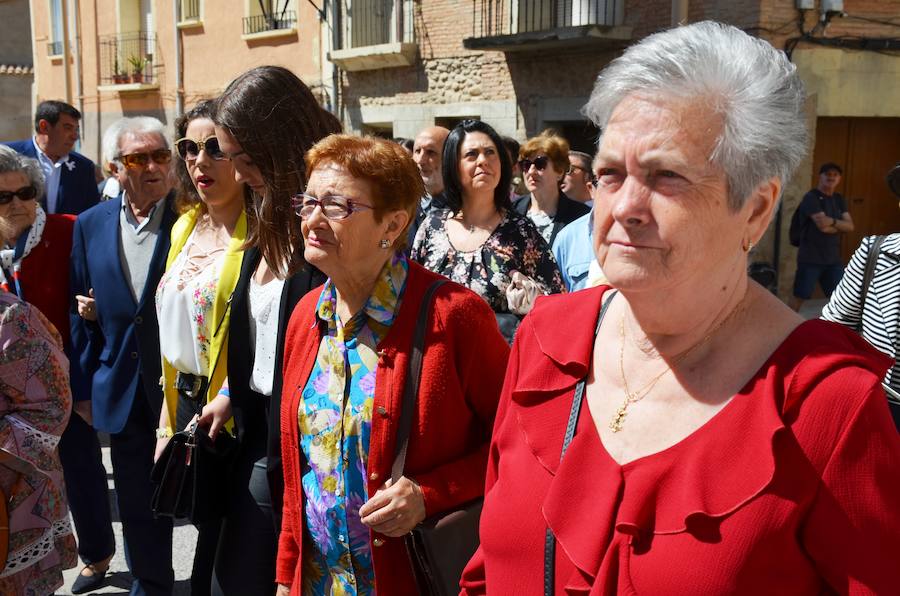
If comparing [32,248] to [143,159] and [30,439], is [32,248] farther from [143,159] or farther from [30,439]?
[30,439]

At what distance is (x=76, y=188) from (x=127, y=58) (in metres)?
18.0

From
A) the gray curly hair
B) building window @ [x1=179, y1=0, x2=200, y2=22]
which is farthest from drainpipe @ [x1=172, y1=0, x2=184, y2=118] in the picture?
the gray curly hair

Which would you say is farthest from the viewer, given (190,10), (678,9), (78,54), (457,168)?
(78,54)

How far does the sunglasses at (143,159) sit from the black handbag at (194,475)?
1716mm

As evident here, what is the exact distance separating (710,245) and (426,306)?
1051 millimetres

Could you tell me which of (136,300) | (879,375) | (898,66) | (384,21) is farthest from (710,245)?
(384,21)

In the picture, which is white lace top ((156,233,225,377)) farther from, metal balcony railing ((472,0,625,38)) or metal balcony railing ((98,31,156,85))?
metal balcony railing ((98,31,156,85))

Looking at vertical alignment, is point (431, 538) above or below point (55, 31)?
below

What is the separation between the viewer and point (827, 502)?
1397mm

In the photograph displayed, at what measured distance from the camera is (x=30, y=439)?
9.22 feet

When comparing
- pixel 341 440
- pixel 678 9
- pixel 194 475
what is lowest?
pixel 194 475

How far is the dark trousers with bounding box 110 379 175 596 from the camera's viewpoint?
3.83 m

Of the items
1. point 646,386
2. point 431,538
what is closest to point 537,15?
point 431,538

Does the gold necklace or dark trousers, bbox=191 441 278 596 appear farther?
dark trousers, bbox=191 441 278 596
